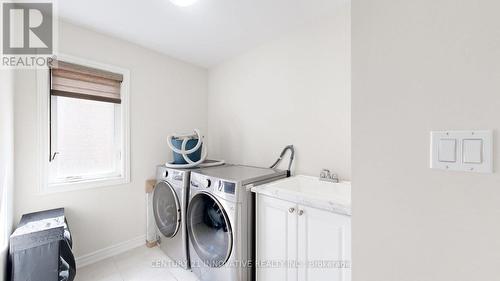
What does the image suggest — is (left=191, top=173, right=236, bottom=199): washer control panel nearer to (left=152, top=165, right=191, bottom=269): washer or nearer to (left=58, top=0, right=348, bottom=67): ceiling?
(left=152, top=165, right=191, bottom=269): washer

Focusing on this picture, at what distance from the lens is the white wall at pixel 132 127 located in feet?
5.63

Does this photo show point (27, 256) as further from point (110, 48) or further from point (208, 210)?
point (110, 48)

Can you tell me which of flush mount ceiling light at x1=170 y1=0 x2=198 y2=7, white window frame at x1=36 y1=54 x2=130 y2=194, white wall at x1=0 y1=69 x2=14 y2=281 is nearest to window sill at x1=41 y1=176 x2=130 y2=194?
white window frame at x1=36 y1=54 x2=130 y2=194

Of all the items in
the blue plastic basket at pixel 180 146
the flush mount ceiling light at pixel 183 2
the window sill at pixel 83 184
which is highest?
the flush mount ceiling light at pixel 183 2

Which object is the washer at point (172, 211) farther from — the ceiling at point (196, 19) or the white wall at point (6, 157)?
the ceiling at point (196, 19)

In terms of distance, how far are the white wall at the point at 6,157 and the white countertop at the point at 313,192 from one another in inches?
64.6

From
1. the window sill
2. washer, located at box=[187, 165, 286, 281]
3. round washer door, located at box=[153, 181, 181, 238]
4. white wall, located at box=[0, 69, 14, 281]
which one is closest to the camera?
white wall, located at box=[0, 69, 14, 281]

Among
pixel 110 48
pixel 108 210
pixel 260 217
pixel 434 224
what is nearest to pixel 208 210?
pixel 260 217

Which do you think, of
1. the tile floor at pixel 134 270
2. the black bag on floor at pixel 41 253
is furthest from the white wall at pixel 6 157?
the tile floor at pixel 134 270

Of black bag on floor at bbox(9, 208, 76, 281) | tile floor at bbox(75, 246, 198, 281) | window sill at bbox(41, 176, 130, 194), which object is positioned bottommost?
tile floor at bbox(75, 246, 198, 281)

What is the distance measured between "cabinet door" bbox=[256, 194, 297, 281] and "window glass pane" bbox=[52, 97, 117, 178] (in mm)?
1804

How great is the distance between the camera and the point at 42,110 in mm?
1771

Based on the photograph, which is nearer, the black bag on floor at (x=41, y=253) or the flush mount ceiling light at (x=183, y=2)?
the black bag on floor at (x=41, y=253)

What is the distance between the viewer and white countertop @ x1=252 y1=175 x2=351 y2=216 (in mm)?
1149
